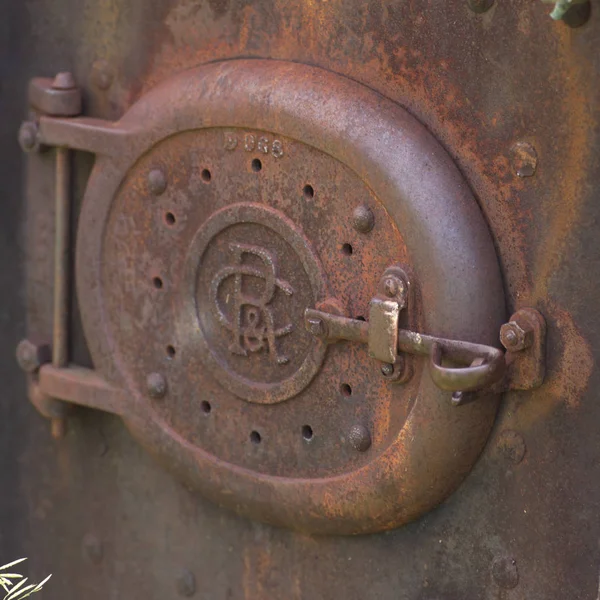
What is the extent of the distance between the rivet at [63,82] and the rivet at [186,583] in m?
0.71

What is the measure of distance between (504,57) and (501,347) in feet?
1.02

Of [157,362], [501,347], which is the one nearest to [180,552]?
[157,362]

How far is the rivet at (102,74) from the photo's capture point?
1.69 metres

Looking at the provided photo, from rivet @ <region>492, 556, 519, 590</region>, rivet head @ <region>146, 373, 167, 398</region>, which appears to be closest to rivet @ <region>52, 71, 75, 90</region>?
rivet head @ <region>146, 373, 167, 398</region>

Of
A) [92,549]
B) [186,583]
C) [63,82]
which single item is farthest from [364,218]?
[92,549]

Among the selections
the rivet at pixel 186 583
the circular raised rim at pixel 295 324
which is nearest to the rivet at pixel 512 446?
the circular raised rim at pixel 295 324

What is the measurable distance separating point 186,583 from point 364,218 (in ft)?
2.18

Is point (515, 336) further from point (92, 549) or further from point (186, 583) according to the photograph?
point (92, 549)

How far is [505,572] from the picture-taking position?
1396 millimetres

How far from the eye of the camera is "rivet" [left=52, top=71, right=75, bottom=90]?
1699 millimetres

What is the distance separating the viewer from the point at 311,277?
4.75 feet

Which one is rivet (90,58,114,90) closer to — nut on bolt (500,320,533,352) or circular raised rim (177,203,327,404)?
circular raised rim (177,203,327,404)

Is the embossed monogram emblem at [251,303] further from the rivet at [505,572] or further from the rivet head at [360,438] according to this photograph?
the rivet at [505,572]

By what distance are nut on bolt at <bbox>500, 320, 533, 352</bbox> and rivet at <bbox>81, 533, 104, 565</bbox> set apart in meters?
0.83
